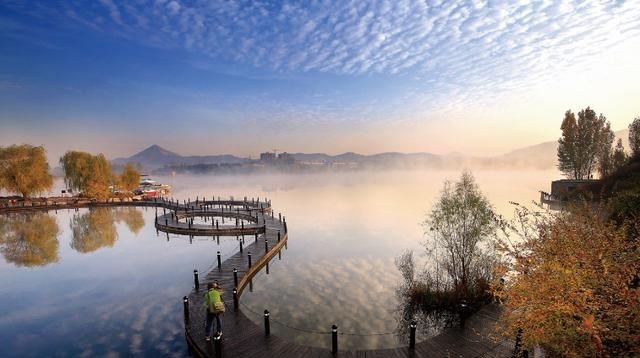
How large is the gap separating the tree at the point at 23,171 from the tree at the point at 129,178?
15.8 meters

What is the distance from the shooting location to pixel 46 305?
2500cm

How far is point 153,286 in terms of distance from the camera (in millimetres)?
28469

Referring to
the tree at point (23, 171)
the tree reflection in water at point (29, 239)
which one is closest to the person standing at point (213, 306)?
the tree reflection in water at point (29, 239)

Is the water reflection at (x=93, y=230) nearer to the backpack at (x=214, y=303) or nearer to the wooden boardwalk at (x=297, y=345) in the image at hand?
the wooden boardwalk at (x=297, y=345)

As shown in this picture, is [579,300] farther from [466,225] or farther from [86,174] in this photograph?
[86,174]

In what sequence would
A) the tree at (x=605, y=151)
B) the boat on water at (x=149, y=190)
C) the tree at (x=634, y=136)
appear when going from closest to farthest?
the tree at (x=634, y=136)
the tree at (x=605, y=151)
the boat on water at (x=149, y=190)

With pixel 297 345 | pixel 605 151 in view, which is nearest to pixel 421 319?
pixel 297 345

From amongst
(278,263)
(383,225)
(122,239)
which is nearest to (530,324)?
(278,263)

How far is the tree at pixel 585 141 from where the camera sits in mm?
72438

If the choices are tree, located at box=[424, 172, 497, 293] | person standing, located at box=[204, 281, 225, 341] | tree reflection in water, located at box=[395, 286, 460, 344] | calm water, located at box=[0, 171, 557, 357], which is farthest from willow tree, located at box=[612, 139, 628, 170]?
person standing, located at box=[204, 281, 225, 341]

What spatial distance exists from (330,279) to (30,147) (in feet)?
295

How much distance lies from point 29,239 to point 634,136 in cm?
11587

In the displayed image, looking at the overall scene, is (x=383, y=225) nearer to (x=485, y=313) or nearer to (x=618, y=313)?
(x=485, y=313)

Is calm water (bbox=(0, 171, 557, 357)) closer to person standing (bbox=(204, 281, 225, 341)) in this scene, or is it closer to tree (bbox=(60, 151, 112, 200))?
person standing (bbox=(204, 281, 225, 341))
